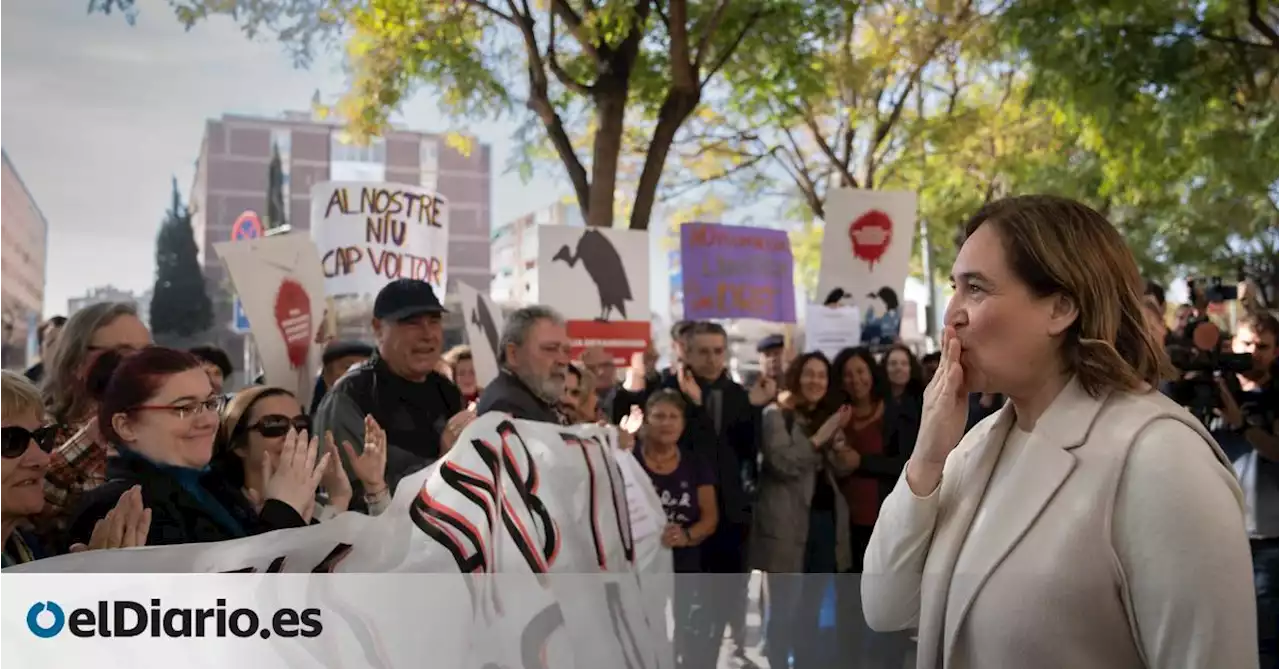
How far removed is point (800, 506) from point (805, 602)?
1.80ft

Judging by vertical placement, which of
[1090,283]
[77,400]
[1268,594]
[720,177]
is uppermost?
[720,177]

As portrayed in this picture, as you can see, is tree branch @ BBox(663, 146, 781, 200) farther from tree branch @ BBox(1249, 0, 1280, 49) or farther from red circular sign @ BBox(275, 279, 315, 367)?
tree branch @ BBox(1249, 0, 1280, 49)

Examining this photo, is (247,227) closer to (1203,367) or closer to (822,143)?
(822,143)

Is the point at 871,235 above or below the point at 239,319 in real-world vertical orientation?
above

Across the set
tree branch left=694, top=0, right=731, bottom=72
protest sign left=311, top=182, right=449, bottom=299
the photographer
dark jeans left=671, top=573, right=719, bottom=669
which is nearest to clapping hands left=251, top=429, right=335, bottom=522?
protest sign left=311, top=182, right=449, bottom=299

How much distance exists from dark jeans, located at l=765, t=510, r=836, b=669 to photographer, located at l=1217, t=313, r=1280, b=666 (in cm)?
124

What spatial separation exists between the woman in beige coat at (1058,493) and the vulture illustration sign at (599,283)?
130 centimetres

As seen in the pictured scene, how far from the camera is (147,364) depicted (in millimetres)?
1613

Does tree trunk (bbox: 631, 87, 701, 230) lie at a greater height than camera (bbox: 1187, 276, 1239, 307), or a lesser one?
greater

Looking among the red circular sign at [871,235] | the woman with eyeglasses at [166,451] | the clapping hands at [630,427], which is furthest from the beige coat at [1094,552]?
the red circular sign at [871,235]

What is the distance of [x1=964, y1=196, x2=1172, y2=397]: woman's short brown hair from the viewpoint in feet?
3.80

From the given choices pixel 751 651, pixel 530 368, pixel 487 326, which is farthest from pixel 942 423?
pixel 487 326

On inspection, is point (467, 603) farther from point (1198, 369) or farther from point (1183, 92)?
point (1183, 92)

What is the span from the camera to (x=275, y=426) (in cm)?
183
